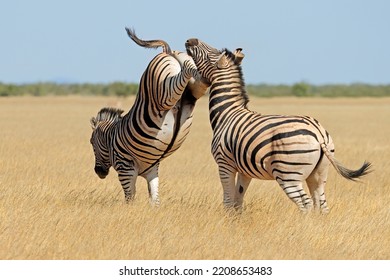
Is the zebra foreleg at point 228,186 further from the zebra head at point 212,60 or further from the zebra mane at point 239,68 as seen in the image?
the zebra head at point 212,60

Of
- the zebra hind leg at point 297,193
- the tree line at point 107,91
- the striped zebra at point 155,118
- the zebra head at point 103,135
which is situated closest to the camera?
the zebra hind leg at point 297,193

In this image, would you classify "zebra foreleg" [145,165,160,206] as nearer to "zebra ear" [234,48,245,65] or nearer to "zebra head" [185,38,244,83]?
"zebra head" [185,38,244,83]

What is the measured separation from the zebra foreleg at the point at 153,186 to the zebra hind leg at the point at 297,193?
6.59 feet

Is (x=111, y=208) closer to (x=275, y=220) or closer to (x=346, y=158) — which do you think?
(x=275, y=220)

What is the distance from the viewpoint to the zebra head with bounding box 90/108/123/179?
11.1m

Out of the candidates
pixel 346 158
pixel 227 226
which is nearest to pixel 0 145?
pixel 346 158

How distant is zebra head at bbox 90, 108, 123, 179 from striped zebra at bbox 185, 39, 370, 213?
1928 millimetres

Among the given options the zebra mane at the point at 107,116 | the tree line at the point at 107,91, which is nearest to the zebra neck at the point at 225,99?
the zebra mane at the point at 107,116

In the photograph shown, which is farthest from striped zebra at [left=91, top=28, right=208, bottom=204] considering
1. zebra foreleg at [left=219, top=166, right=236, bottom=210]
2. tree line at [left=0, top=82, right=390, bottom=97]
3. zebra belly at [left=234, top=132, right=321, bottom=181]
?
tree line at [left=0, top=82, right=390, bottom=97]

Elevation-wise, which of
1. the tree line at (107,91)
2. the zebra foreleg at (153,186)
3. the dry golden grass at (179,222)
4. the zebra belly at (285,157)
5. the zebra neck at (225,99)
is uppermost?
the zebra neck at (225,99)

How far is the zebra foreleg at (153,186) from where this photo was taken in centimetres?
1023

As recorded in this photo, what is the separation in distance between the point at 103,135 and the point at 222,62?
2.39 m

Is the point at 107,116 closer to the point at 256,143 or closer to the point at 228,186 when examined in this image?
the point at 228,186

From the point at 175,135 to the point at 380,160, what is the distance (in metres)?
10.6
